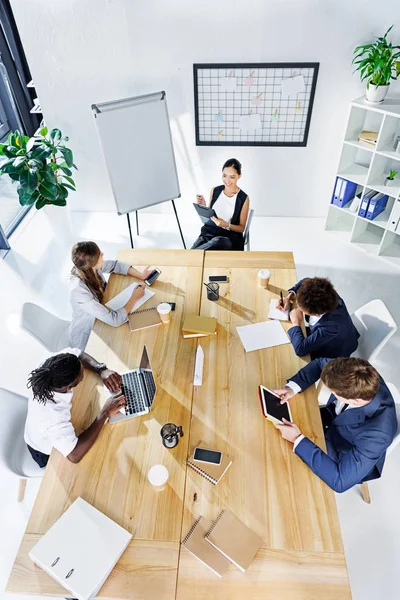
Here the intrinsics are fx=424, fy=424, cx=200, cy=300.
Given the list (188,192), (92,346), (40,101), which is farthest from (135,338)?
(40,101)

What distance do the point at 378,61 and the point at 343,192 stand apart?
46.2 inches

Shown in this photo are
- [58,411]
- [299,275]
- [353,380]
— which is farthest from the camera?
[299,275]

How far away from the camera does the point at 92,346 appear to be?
2432 millimetres

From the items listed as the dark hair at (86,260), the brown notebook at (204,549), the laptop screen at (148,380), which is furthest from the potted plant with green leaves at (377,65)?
the brown notebook at (204,549)

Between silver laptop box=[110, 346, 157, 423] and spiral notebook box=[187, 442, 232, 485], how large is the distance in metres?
0.36

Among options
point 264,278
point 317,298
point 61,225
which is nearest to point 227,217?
point 264,278

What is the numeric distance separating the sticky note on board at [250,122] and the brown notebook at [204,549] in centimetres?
361

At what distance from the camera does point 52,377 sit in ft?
6.19

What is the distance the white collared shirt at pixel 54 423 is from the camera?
189 centimetres

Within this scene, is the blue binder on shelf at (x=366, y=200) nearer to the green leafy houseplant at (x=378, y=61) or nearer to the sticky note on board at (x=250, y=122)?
the green leafy houseplant at (x=378, y=61)

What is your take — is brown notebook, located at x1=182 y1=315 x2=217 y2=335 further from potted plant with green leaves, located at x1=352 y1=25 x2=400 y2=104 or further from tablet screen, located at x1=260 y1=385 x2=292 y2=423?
potted plant with green leaves, located at x1=352 y1=25 x2=400 y2=104

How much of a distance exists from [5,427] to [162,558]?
3.38ft

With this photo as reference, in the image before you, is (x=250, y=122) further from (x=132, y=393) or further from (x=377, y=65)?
(x=132, y=393)

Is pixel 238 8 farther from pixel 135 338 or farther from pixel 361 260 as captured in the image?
pixel 135 338
